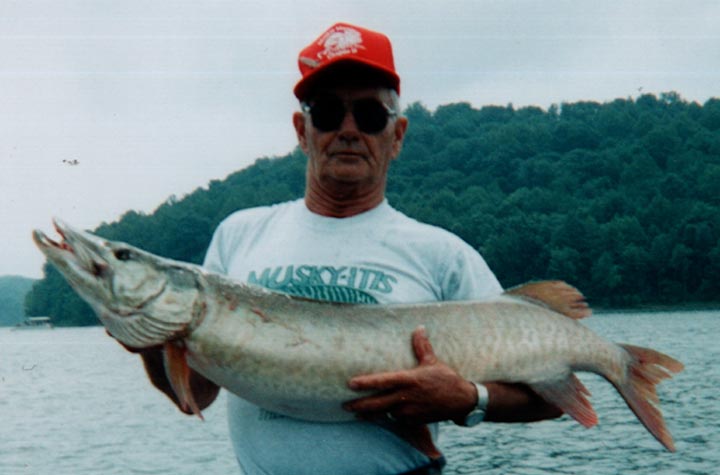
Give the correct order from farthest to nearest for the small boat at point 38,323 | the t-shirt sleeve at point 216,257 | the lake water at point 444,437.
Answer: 1. the small boat at point 38,323
2. the lake water at point 444,437
3. the t-shirt sleeve at point 216,257

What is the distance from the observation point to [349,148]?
3592 mm

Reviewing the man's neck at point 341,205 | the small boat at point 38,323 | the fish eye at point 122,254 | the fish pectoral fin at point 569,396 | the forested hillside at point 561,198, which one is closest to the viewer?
the fish eye at point 122,254

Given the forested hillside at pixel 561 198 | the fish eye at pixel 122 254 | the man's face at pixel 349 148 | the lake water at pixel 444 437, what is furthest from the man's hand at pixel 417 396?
the forested hillside at pixel 561 198

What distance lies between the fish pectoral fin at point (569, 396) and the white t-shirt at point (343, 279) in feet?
1.45

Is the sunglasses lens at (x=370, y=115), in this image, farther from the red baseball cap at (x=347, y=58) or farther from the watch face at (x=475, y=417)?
the watch face at (x=475, y=417)

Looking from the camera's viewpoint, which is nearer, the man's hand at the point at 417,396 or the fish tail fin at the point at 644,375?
the man's hand at the point at 417,396

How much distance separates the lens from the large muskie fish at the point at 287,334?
Answer: 10.4ft

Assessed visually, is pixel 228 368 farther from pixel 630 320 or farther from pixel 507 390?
pixel 630 320

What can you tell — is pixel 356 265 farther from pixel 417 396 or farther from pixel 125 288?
pixel 125 288

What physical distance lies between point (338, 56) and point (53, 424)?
2773 cm

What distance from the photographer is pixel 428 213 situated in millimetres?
83000

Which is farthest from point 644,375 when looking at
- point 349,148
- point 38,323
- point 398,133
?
point 38,323

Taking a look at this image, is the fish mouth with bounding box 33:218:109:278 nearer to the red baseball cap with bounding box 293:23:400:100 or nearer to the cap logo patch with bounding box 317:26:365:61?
the red baseball cap with bounding box 293:23:400:100

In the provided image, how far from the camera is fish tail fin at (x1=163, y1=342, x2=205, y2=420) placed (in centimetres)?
309
